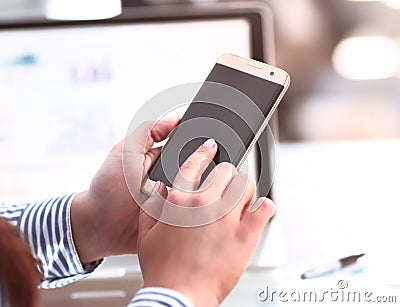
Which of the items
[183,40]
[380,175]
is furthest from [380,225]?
[183,40]

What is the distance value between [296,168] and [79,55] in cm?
23

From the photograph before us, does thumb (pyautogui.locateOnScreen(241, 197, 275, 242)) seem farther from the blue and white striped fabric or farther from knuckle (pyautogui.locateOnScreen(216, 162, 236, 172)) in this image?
the blue and white striped fabric

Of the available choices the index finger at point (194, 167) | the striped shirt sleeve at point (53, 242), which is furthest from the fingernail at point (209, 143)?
the striped shirt sleeve at point (53, 242)

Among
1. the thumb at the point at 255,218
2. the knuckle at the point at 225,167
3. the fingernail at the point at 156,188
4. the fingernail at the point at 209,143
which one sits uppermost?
the fingernail at the point at 209,143

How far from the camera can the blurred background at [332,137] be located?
0.56 metres

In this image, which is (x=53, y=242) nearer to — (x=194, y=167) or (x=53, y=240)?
(x=53, y=240)

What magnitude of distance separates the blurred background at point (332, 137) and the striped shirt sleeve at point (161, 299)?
0.18 m

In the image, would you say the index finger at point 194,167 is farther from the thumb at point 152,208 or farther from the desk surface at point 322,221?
the desk surface at point 322,221

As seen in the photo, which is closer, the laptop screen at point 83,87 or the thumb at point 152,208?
the thumb at point 152,208

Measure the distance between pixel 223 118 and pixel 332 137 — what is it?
0.94ft

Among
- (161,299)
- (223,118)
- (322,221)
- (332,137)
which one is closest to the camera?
(161,299)

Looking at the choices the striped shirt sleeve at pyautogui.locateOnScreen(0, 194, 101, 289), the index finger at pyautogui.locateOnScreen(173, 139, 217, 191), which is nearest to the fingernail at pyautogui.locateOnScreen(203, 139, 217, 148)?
the index finger at pyautogui.locateOnScreen(173, 139, 217, 191)

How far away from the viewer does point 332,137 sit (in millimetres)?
689

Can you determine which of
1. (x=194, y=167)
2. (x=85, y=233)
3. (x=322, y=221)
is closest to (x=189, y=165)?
(x=194, y=167)
